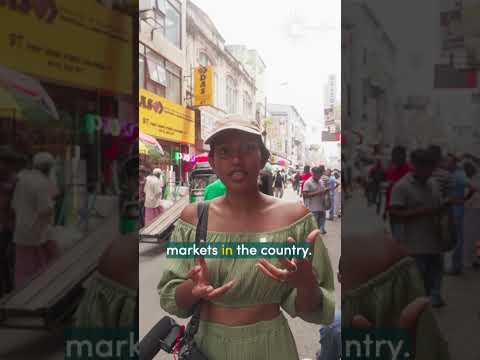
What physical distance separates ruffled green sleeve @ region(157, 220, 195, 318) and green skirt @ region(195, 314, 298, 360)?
0.15 metres

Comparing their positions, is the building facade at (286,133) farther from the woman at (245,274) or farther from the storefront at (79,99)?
the storefront at (79,99)

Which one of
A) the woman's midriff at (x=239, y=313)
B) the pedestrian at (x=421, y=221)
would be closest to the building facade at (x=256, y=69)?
the pedestrian at (x=421, y=221)

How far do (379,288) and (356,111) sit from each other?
0.89 m

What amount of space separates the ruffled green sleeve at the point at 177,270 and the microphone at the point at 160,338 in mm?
86

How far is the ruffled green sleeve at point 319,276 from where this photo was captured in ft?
6.90

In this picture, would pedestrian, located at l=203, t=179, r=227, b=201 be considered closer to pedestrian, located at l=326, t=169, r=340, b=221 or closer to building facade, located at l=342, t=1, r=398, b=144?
pedestrian, located at l=326, t=169, r=340, b=221

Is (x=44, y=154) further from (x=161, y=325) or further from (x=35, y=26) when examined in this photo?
(x=161, y=325)

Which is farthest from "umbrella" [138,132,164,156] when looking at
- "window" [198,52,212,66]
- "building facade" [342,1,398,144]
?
"building facade" [342,1,398,144]

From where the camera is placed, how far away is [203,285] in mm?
2064

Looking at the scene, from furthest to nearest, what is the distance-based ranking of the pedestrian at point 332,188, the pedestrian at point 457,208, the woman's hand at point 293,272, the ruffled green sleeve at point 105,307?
the ruffled green sleeve at point 105,307 < the pedestrian at point 457,208 < the pedestrian at point 332,188 < the woman's hand at point 293,272

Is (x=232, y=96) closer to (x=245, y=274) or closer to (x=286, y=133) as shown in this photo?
(x=286, y=133)

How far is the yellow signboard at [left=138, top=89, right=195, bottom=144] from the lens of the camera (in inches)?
87.1

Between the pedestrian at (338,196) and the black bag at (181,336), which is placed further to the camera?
the pedestrian at (338,196)

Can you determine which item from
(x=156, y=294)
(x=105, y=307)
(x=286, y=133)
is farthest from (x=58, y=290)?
(x=286, y=133)
